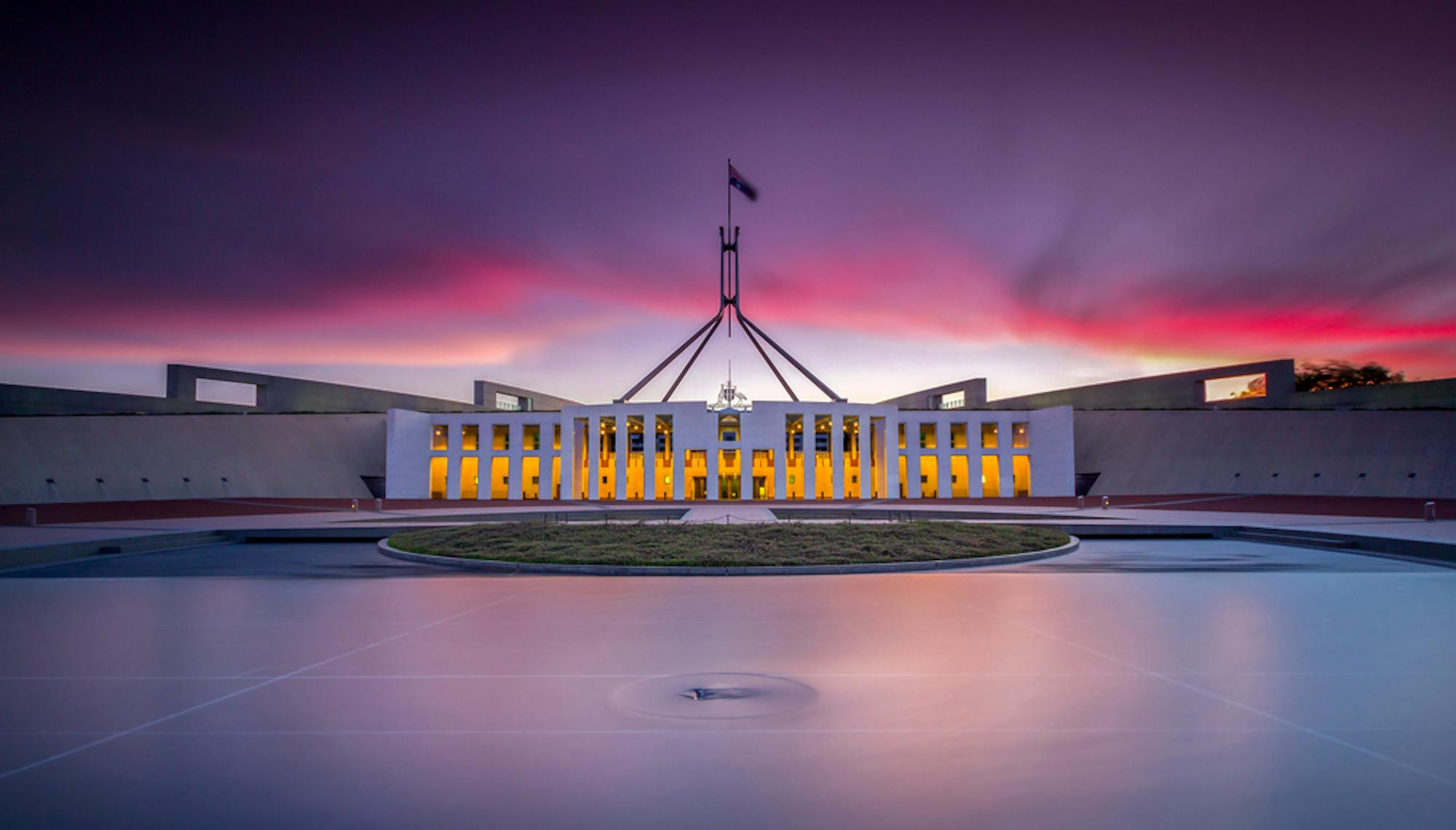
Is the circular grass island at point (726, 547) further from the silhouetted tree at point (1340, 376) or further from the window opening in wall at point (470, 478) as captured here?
the silhouetted tree at point (1340, 376)

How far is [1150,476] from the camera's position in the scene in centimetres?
5094

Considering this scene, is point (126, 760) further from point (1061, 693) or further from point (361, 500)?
point (361, 500)

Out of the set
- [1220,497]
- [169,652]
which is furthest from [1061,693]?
[1220,497]

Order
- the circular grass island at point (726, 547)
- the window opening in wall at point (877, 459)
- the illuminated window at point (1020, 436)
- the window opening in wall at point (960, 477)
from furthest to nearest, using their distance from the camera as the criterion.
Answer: the window opening in wall at point (960, 477)
the illuminated window at point (1020, 436)
the window opening in wall at point (877, 459)
the circular grass island at point (726, 547)

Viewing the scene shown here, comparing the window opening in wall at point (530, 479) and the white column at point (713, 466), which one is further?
the window opening in wall at point (530, 479)

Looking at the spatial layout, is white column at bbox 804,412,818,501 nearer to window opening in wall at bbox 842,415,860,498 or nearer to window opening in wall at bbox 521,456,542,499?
window opening in wall at bbox 842,415,860,498

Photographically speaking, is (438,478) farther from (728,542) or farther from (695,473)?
(728,542)

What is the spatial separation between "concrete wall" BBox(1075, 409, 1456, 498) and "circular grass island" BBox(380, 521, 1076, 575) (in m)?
34.4

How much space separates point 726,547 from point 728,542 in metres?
0.66

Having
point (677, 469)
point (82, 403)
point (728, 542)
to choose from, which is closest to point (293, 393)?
point (82, 403)

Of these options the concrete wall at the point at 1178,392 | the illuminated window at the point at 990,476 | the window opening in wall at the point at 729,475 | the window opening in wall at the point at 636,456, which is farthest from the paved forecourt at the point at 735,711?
the concrete wall at the point at 1178,392

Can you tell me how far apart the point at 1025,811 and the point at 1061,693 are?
2.65 metres

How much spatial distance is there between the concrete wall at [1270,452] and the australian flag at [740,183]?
28078mm

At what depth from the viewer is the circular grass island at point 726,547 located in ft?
50.7
